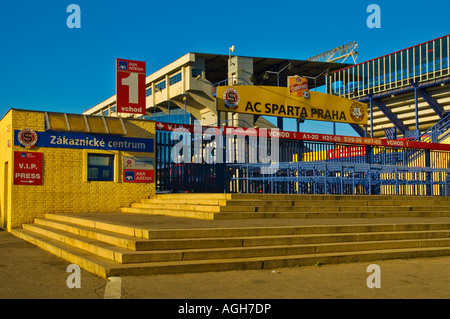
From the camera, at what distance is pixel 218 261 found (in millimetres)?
7410

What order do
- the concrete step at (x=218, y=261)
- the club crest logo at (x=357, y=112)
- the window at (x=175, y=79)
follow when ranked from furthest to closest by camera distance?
the window at (x=175, y=79) < the club crest logo at (x=357, y=112) < the concrete step at (x=218, y=261)

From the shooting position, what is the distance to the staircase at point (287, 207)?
36.6 feet

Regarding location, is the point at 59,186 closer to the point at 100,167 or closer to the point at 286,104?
the point at 100,167

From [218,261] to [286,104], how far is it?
651 inches

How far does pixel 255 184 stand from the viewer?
733 inches

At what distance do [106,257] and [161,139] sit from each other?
9.49 metres

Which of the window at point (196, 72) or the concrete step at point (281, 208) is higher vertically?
the window at point (196, 72)
